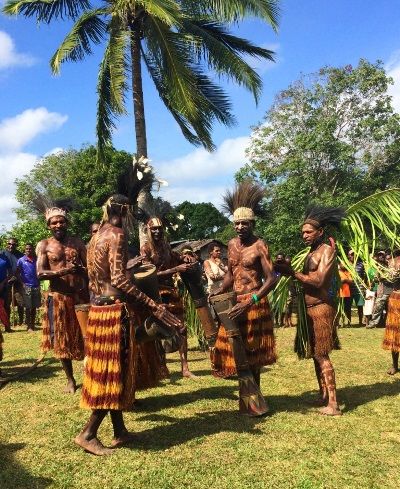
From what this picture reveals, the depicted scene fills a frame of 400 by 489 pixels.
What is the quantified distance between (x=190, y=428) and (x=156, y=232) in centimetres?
251

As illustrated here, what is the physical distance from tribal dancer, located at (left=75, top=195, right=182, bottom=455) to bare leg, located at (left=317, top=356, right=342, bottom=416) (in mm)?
1920

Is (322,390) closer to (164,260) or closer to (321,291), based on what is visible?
(321,291)

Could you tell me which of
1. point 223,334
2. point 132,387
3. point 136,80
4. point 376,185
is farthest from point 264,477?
point 376,185

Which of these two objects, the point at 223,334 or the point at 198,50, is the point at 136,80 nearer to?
the point at 198,50

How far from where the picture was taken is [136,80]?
1322 cm

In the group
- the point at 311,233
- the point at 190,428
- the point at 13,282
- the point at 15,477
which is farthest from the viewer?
the point at 13,282

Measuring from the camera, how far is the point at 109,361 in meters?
3.86

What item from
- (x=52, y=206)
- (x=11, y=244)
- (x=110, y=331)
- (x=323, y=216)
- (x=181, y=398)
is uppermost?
(x=11, y=244)

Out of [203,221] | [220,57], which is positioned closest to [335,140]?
[220,57]

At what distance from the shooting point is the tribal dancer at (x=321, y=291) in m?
4.85

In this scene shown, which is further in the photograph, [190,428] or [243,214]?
[243,214]

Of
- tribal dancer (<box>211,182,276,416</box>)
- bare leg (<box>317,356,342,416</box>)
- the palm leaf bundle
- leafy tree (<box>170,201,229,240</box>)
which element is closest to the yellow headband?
tribal dancer (<box>211,182,276,416</box>)

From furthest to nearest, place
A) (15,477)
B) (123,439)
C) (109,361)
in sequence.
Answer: (123,439), (109,361), (15,477)

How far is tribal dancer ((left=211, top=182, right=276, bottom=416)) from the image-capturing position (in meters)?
4.71
